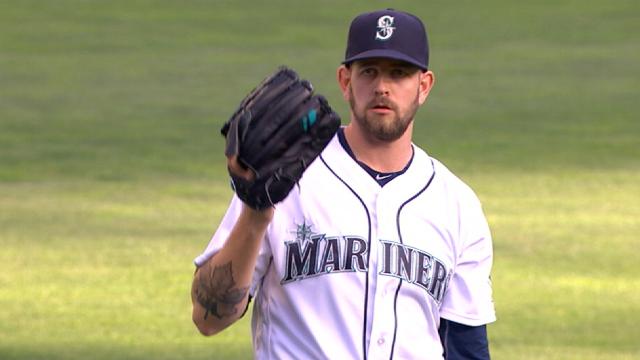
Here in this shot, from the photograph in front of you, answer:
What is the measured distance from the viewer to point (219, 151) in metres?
11.8

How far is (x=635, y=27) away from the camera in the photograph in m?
16.8

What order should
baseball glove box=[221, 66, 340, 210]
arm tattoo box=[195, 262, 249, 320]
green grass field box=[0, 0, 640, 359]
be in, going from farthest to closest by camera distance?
green grass field box=[0, 0, 640, 359], arm tattoo box=[195, 262, 249, 320], baseball glove box=[221, 66, 340, 210]

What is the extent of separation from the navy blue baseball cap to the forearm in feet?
1.92

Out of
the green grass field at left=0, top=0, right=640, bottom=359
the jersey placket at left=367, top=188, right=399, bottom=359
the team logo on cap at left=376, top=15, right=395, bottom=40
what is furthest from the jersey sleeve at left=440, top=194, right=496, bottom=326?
the green grass field at left=0, top=0, right=640, bottom=359

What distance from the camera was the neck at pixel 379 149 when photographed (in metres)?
3.59

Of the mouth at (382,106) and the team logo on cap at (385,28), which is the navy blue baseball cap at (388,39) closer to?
the team logo on cap at (385,28)

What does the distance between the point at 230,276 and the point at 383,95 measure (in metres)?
0.57

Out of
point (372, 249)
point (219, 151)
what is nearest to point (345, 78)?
point (372, 249)

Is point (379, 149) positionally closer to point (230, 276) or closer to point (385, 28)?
point (385, 28)

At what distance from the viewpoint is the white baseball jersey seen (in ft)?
11.3

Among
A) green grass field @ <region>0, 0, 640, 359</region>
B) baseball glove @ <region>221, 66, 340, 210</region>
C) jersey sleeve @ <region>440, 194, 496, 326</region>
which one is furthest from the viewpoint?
green grass field @ <region>0, 0, 640, 359</region>

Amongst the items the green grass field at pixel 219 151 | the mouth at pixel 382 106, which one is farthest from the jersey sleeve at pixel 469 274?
the green grass field at pixel 219 151

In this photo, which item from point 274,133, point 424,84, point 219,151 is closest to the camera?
point 274,133

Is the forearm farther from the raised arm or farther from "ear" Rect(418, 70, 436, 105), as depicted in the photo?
"ear" Rect(418, 70, 436, 105)
